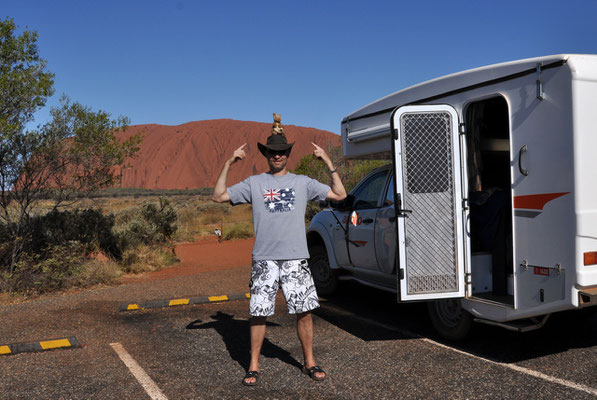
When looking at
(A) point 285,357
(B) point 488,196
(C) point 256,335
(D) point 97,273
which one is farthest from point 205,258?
(C) point 256,335

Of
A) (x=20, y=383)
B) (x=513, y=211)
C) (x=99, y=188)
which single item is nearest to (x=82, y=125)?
(x=99, y=188)

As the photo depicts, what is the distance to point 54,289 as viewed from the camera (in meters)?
9.38

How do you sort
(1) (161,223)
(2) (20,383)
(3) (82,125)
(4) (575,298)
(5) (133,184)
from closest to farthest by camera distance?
(4) (575,298) < (2) (20,383) < (3) (82,125) < (1) (161,223) < (5) (133,184)

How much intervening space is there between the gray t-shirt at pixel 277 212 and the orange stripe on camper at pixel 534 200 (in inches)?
72.7

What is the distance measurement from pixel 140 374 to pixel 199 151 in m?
101

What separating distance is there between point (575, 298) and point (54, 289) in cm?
820

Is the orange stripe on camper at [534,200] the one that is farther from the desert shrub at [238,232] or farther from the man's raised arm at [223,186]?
the desert shrub at [238,232]

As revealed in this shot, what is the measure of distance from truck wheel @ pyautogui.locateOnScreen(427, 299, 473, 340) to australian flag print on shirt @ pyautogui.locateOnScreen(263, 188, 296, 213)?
85.6 inches

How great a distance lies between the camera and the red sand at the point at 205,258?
11930mm

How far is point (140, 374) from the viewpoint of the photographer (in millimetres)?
4766

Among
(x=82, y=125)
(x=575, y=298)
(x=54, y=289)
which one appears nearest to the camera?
(x=575, y=298)

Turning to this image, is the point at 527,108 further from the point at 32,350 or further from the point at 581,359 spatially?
the point at 32,350

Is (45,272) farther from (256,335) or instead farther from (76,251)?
(256,335)

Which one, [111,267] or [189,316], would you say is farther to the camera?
[111,267]
